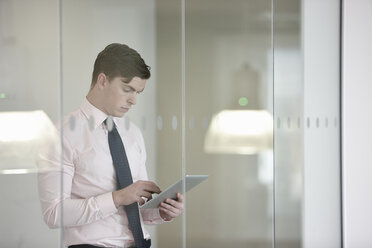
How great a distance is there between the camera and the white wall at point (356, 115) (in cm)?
348

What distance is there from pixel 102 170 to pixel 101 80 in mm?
465

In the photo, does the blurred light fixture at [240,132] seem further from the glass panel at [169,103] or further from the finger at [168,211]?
the finger at [168,211]

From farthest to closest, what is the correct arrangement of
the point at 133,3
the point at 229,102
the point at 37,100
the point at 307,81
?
the point at 307,81 < the point at 229,102 < the point at 133,3 < the point at 37,100

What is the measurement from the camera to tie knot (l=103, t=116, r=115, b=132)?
2874 mm

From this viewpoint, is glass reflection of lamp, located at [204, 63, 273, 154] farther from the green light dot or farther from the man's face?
the man's face

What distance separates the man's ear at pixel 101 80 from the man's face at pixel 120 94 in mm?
12

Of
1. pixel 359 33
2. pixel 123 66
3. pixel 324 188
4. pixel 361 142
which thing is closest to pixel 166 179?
pixel 123 66

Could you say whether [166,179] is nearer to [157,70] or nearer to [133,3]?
[157,70]

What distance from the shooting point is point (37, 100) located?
280cm

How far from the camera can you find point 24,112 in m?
2.80

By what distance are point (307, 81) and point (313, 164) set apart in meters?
0.52

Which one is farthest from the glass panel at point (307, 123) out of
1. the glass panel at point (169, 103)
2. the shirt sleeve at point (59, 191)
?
the shirt sleeve at point (59, 191)

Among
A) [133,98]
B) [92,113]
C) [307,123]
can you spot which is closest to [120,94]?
[133,98]

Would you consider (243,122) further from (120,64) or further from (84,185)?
(84,185)
